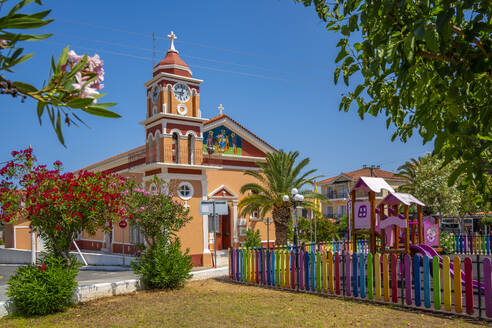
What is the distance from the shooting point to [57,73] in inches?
62.7

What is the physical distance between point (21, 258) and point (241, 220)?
1386cm

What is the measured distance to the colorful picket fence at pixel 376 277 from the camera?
340 inches

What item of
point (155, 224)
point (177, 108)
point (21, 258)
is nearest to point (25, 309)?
point (155, 224)

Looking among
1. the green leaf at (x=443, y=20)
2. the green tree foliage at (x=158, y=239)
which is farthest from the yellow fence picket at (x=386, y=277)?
the green leaf at (x=443, y=20)

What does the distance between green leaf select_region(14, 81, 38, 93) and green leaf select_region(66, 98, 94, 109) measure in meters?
0.15

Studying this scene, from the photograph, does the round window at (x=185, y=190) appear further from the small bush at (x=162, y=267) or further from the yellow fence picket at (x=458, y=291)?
the yellow fence picket at (x=458, y=291)

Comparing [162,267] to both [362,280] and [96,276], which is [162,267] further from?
[96,276]

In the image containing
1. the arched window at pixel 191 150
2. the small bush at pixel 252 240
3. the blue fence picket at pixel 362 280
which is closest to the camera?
the blue fence picket at pixel 362 280

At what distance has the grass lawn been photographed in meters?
8.18

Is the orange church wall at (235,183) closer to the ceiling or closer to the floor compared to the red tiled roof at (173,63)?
closer to the floor

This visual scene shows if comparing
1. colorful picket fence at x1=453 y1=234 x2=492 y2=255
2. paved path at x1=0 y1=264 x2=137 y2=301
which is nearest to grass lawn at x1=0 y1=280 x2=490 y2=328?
paved path at x1=0 y1=264 x2=137 y2=301

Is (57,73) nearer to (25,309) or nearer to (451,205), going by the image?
(25,309)

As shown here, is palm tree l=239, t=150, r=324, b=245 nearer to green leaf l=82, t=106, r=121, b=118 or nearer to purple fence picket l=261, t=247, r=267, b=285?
purple fence picket l=261, t=247, r=267, b=285

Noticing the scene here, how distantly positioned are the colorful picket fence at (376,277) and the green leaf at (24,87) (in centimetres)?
799
